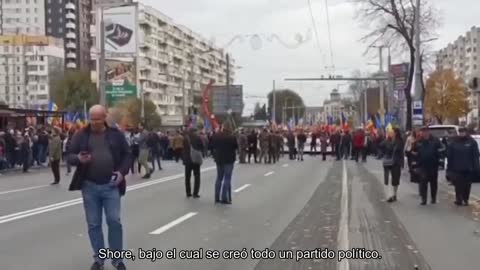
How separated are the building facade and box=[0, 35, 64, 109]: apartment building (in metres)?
8.69

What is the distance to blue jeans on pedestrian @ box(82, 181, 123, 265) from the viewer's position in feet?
27.2

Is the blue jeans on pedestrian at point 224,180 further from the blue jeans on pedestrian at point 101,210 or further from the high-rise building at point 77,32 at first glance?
the high-rise building at point 77,32

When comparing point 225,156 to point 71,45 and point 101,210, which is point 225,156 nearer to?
point 101,210

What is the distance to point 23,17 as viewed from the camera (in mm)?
146125

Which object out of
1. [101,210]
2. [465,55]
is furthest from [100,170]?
[465,55]

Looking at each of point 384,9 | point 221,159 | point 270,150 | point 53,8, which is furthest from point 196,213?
point 53,8

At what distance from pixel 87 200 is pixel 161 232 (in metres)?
3.75

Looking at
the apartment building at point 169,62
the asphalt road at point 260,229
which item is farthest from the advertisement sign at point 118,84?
the apartment building at point 169,62

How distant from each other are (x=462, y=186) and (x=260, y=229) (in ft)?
19.5

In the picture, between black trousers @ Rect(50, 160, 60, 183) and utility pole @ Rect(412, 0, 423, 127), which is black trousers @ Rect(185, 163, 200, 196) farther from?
utility pole @ Rect(412, 0, 423, 127)

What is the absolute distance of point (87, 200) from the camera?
8.35m

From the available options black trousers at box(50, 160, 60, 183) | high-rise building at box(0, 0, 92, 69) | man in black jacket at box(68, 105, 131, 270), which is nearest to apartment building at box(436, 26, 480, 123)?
high-rise building at box(0, 0, 92, 69)

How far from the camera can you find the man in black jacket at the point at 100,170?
8.23 meters

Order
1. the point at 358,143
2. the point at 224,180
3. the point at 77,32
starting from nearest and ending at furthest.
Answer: the point at 224,180, the point at 358,143, the point at 77,32
